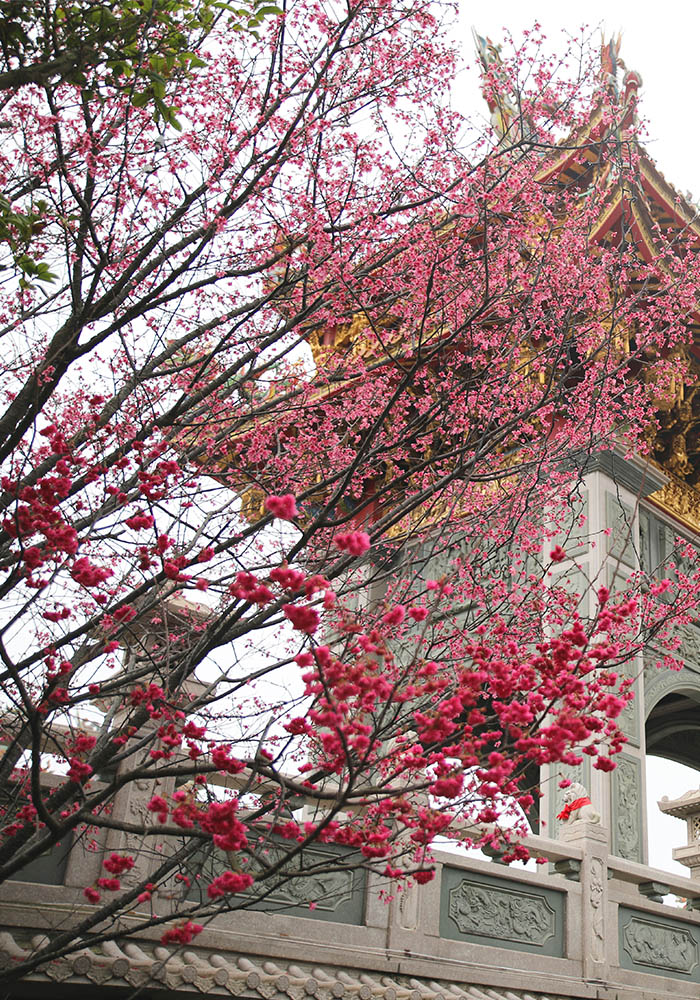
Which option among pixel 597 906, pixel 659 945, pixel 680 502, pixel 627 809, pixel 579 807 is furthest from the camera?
pixel 680 502

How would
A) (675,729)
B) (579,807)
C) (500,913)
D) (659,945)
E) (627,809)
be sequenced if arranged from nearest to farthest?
1. (500,913)
2. (579,807)
3. (659,945)
4. (627,809)
5. (675,729)

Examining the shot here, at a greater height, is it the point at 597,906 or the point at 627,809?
the point at 627,809

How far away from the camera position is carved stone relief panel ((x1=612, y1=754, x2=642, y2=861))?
8.03m

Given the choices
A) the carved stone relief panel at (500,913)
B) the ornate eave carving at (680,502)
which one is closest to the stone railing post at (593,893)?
the carved stone relief panel at (500,913)

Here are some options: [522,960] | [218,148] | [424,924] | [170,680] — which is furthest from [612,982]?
[218,148]

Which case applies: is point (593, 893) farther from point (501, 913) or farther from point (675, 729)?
point (675, 729)

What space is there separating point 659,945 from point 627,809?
3.61 feet

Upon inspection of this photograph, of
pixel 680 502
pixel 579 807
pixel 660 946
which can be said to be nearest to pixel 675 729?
pixel 680 502

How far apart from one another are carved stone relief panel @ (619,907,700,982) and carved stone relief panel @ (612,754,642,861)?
0.61 m

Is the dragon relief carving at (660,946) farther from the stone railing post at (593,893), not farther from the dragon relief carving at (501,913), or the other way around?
the dragon relief carving at (501,913)

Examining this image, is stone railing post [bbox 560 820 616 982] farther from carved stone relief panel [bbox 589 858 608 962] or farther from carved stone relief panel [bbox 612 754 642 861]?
carved stone relief panel [bbox 612 754 642 861]

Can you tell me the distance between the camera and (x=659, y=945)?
752 centimetres

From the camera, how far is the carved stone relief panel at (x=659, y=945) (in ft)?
23.8

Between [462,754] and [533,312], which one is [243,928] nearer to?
[462,754]
